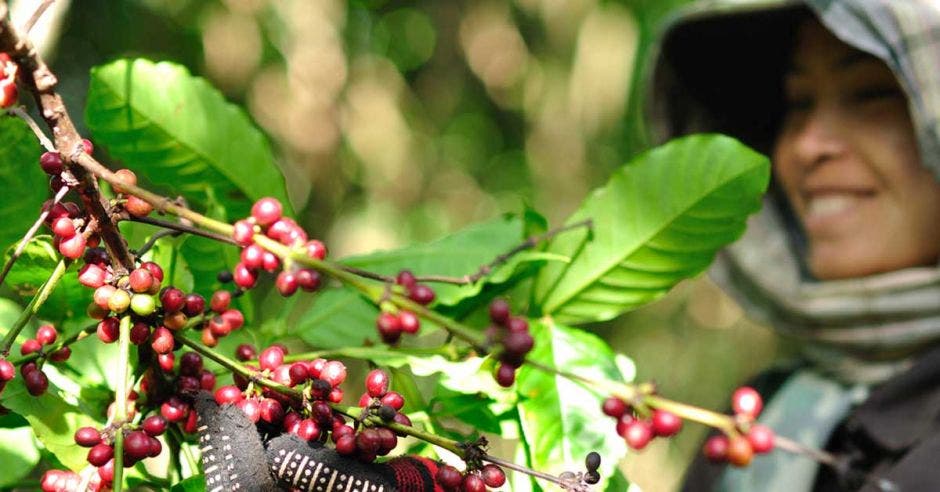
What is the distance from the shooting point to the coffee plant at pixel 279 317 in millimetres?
328

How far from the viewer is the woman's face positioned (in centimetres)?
109

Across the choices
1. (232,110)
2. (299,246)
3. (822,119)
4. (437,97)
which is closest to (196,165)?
(232,110)

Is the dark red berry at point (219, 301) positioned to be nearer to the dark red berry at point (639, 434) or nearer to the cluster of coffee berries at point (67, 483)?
the cluster of coffee berries at point (67, 483)

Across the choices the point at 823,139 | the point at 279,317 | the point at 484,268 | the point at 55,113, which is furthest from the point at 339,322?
the point at 823,139

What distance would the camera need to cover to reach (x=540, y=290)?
550 millimetres

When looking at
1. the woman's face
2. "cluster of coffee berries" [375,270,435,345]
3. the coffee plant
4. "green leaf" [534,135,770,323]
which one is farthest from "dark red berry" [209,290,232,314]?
the woman's face

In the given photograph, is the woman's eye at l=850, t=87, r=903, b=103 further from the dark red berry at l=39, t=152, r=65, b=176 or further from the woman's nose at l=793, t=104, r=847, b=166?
the dark red berry at l=39, t=152, r=65, b=176

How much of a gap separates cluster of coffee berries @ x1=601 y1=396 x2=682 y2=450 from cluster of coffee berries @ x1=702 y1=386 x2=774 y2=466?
0.05 feet

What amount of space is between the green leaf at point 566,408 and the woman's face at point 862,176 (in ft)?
2.39

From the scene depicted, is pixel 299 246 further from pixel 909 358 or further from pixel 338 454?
pixel 909 358

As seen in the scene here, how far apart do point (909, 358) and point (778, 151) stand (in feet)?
1.12

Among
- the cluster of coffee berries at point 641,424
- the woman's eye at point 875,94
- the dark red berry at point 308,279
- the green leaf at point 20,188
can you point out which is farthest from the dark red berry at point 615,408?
the woman's eye at point 875,94

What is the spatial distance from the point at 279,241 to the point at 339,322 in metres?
0.20

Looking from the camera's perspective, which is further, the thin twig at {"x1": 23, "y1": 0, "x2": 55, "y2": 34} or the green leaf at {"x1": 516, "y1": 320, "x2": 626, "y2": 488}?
the green leaf at {"x1": 516, "y1": 320, "x2": 626, "y2": 488}
